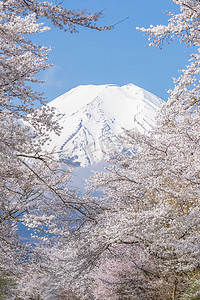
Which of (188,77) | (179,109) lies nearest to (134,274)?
(179,109)

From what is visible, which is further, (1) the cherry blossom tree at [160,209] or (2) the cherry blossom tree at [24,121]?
(1) the cherry blossom tree at [160,209]

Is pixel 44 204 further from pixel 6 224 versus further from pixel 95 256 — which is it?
pixel 95 256

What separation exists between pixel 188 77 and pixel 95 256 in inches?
179

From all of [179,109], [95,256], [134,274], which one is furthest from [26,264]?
[179,109]

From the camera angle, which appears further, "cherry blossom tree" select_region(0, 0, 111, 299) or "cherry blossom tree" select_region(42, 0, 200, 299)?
"cherry blossom tree" select_region(42, 0, 200, 299)

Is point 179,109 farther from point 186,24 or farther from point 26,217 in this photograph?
point 26,217

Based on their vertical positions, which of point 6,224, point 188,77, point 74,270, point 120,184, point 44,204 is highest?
point 188,77

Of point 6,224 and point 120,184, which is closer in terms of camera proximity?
point 6,224

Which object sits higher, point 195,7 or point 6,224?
point 195,7

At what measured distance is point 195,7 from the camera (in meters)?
4.80

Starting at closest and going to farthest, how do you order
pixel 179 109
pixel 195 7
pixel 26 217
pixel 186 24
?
pixel 195 7, pixel 186 24, pixel 179 109, pixel 26 217

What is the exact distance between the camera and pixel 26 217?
6.84m

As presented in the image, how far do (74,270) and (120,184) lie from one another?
290 centimetres

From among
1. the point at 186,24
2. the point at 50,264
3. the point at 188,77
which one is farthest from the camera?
the point at 50,264
